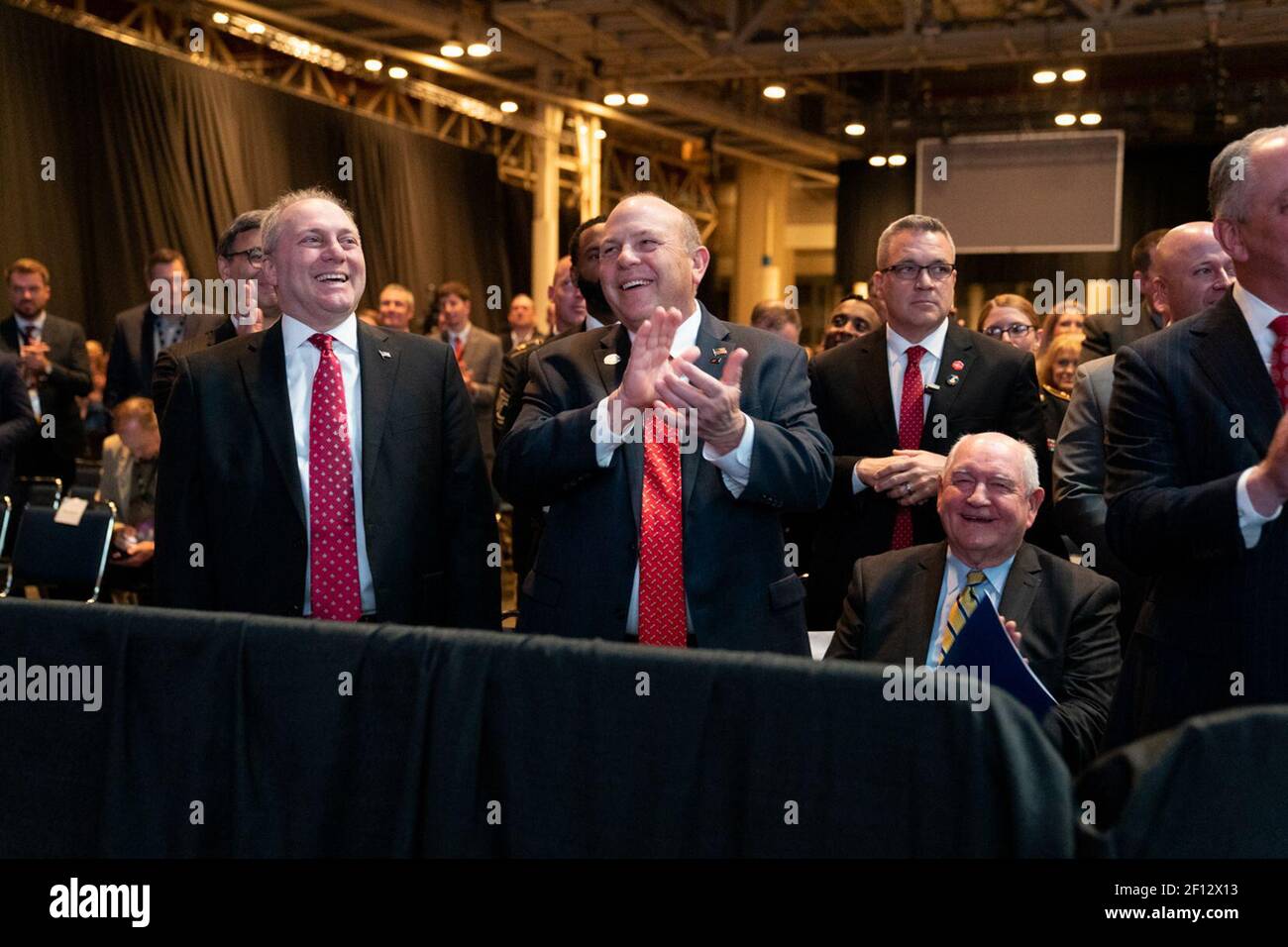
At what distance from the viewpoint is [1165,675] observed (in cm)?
187

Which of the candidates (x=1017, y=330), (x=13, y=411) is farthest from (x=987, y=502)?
(x=13, y=411)

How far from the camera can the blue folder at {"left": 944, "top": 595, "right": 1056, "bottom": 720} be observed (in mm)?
2047

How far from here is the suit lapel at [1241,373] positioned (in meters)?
1.81

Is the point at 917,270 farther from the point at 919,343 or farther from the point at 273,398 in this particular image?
the point at 273,398

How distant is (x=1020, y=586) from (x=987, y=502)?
178 millimetres

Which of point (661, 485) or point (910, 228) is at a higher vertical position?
point (910, 228)

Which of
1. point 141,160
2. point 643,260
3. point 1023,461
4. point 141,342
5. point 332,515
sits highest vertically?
point 141,160

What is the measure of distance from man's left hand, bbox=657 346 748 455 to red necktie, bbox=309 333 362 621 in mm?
697

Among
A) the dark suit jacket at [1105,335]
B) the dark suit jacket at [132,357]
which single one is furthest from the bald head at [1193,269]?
the dark suit jacket at [132,357]

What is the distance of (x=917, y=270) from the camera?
3.18m

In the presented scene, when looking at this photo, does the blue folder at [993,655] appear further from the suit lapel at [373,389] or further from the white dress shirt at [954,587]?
the suit lapel at [373,389]

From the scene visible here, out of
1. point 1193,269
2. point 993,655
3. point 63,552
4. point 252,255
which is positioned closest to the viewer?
point 993,655
